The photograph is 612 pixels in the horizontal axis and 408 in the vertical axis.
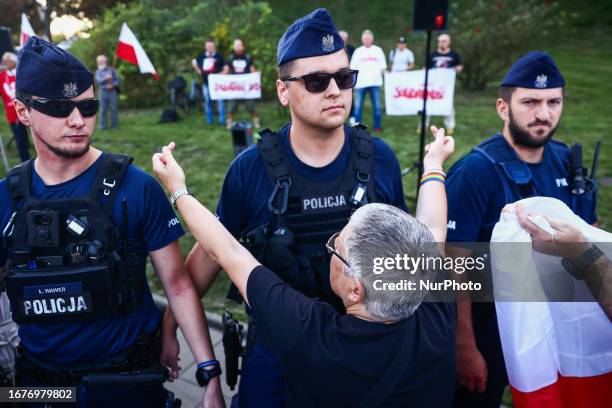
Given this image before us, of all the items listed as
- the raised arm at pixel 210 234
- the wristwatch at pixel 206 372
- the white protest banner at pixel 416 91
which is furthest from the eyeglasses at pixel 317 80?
the white protest banner at pixel 416 91

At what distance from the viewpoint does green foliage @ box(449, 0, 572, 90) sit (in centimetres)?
1540

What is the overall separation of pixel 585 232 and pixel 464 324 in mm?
855

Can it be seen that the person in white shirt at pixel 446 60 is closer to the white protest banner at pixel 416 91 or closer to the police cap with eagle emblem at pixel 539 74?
the white protest banner at pixel 416 91

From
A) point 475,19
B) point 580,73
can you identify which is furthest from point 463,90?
point 580,73

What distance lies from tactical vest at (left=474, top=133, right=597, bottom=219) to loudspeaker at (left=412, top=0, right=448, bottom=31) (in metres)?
3.10

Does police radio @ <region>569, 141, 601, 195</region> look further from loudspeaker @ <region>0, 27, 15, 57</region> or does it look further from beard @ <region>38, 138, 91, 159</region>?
loudspeaker @ <region>0, 27, 15, 57</region>

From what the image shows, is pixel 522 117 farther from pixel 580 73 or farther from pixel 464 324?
pixel 580 73

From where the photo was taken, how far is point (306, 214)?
232 centimetres

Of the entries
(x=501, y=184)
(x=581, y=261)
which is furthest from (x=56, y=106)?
(x=581, y=261)

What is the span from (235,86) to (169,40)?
6833 mm

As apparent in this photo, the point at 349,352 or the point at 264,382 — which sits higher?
the point at 349,352

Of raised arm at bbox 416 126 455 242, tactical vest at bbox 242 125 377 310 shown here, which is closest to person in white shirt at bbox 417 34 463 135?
raised arm at bbox 416 126 455 242

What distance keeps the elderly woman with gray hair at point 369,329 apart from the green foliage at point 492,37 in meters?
15.5

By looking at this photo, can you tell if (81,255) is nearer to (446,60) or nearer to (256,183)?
(256,183)
